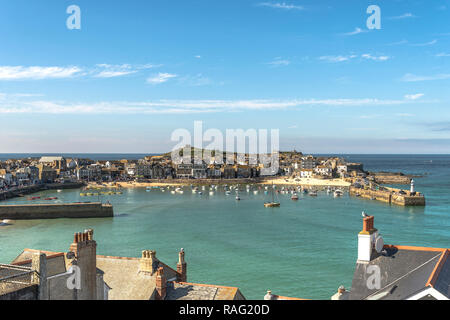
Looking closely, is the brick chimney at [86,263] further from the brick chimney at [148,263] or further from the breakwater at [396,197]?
the breakwater at [396,197]

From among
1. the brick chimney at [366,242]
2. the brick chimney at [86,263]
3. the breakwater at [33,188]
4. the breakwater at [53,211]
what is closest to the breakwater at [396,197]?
the breakwater at [53,211]

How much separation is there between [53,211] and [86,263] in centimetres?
5388

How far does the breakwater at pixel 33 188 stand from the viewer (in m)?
87.9

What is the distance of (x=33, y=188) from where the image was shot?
104 metres

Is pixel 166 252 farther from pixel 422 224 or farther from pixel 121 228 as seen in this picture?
pixel 422 224

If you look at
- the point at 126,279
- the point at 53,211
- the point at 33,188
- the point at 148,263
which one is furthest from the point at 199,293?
the point at 33,188

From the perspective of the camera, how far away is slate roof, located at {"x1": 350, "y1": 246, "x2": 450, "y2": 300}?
931cm

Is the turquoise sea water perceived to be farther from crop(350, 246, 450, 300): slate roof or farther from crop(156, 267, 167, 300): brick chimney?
crop(350, 246, 450, 300): slate roof

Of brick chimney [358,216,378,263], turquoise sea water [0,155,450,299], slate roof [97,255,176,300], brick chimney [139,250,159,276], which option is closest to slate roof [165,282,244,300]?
slate roof [97,255,176,300]

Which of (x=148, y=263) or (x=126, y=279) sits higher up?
(x=148, y=263)

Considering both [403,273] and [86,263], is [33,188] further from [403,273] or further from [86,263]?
[403,273]

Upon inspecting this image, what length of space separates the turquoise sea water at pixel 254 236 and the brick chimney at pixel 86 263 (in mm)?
15800
